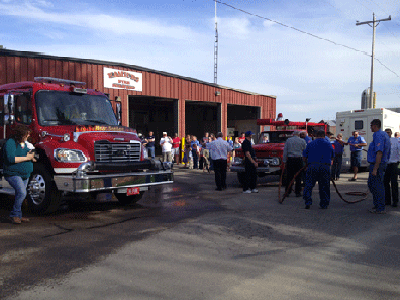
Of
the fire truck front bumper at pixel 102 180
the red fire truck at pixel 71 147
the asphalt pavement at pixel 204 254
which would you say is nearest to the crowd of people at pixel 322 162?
the asphalt pavement at pixel 204 254

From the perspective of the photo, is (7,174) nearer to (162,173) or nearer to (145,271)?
(162,173)

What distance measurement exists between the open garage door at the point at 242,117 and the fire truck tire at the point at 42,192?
902 inches

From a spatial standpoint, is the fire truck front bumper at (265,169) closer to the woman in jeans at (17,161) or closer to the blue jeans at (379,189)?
the blue jeans at (379,189)

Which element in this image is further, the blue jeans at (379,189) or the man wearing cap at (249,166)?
the man wearing cap at (249,166)

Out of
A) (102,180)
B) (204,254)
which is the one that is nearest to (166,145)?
(102,180)

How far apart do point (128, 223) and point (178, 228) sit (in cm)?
102

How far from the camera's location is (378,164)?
7.71 metres

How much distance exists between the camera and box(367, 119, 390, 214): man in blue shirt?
7738 millimetres

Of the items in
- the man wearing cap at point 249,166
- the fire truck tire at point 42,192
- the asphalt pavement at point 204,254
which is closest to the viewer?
the asphalt pavement at point 204,254

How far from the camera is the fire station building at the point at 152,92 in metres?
17.3

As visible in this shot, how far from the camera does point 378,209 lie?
7797mm

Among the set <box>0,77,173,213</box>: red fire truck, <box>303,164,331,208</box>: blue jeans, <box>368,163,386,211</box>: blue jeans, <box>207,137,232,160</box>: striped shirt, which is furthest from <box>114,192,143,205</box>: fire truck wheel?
<box>368,163,386,211</box>: blue jeans

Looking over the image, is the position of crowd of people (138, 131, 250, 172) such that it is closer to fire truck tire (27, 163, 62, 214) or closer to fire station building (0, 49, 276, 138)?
fire station building (0, 49, 276, 138)

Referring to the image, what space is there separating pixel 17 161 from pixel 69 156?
0.90 metres
